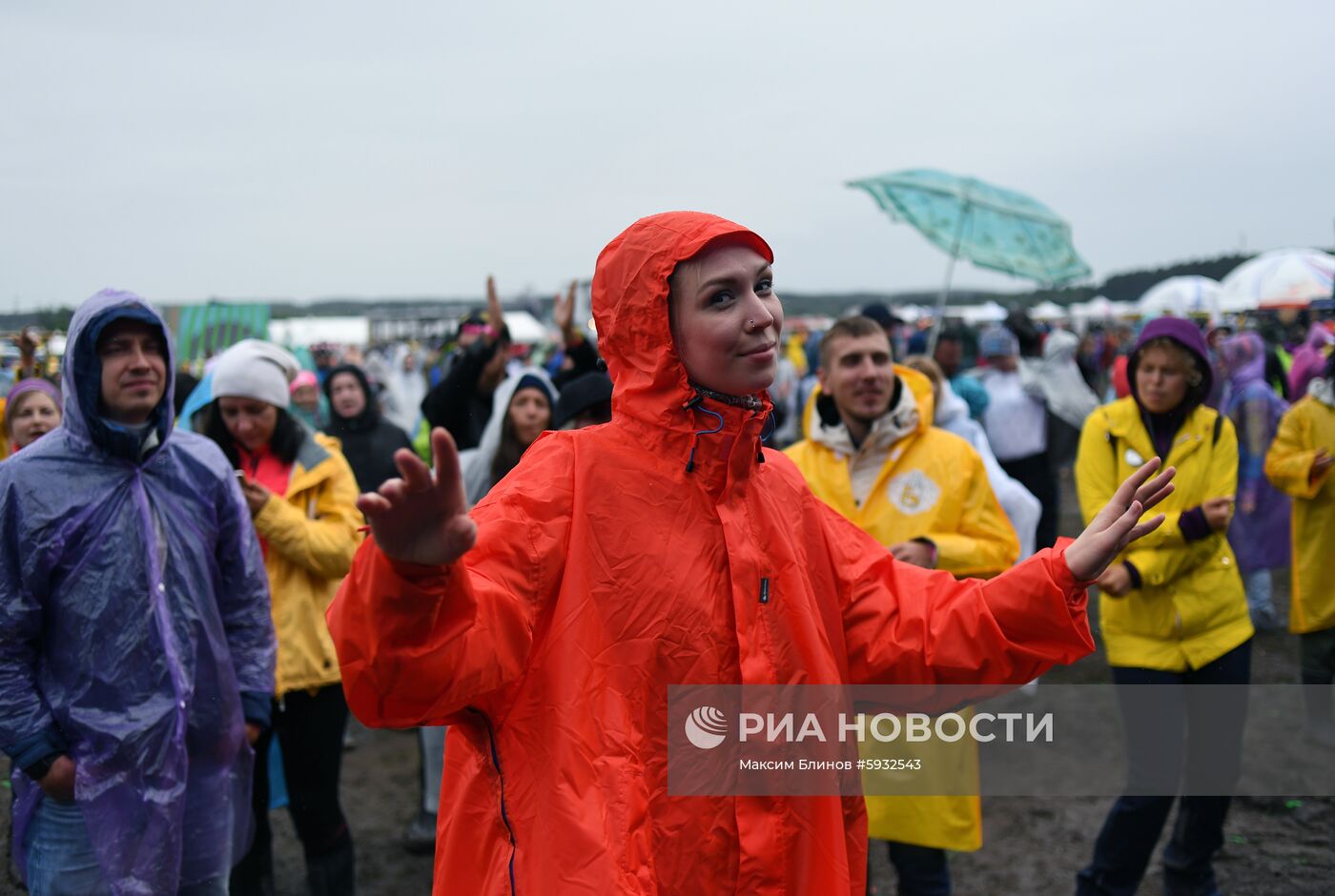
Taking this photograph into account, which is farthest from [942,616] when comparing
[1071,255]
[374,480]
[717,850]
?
[1071,255]

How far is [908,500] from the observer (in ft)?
12.1

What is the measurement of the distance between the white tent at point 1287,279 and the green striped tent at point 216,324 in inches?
590

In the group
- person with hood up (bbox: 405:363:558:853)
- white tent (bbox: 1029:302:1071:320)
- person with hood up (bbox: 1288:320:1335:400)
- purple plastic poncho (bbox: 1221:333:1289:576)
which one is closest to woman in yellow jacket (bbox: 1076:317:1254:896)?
person with hood up (bbox: 405:363:558:853)

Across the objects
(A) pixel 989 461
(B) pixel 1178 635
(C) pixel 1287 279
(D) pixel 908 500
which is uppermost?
(C) pixel 1287 279

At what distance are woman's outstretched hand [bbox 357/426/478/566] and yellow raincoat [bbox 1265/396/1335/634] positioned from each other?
16.5 ft

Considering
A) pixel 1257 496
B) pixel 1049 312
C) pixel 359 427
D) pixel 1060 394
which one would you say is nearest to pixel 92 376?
pixel 359 427

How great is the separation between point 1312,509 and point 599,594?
192 inches

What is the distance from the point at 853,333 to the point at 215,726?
2.49 meters

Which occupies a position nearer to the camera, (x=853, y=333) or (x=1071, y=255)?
(x=853, y=333)

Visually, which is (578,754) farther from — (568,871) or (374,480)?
(374,480)

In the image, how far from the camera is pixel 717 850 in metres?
1.90

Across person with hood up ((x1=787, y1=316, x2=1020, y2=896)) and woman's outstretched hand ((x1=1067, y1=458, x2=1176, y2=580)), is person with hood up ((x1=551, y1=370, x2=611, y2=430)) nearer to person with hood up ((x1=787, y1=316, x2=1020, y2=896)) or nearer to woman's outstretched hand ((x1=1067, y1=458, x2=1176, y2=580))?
person with hood up ((x1=787, y1=316, x2=1020, y2=896))

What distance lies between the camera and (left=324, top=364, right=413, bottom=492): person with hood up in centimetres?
586

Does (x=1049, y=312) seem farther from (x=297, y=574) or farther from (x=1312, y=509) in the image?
(x=297, y=574)
